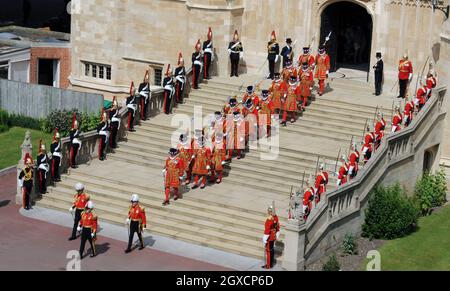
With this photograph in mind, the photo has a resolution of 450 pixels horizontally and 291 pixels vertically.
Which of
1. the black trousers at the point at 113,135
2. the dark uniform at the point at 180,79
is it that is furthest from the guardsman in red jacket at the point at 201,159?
the dark uniform at the point at 180,79

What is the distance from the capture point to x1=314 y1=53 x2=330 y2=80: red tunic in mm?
51312

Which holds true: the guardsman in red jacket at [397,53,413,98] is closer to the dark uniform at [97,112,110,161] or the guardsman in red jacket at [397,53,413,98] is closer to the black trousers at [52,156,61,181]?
the dark uniform at [97,112,110,161]

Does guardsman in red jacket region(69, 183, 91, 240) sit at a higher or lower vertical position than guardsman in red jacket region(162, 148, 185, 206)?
lower

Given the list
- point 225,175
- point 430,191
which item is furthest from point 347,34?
point 225,175

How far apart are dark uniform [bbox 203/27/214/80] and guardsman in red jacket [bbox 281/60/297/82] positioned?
150 inches

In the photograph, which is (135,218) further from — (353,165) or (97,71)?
(97,71)

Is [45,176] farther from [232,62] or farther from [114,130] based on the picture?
[232,62]

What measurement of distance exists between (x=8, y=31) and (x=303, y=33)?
18.0 m

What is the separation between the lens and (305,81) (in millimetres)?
50594

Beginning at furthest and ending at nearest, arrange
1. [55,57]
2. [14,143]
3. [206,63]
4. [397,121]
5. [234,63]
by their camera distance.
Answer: [55,57], [14,143], [234,63], [206,63], [397,121]

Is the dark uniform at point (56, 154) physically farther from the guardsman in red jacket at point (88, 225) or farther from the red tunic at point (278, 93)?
the red tunic at point (278, 93)

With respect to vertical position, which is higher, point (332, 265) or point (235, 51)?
point (235, 51)

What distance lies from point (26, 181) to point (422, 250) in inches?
558

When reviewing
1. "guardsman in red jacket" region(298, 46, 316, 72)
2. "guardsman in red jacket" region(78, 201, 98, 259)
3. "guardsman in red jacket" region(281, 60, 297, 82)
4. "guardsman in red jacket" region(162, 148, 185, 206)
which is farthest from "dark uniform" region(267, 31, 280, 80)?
"guardsman in red jacket" region(78, 201, 98, 259)
